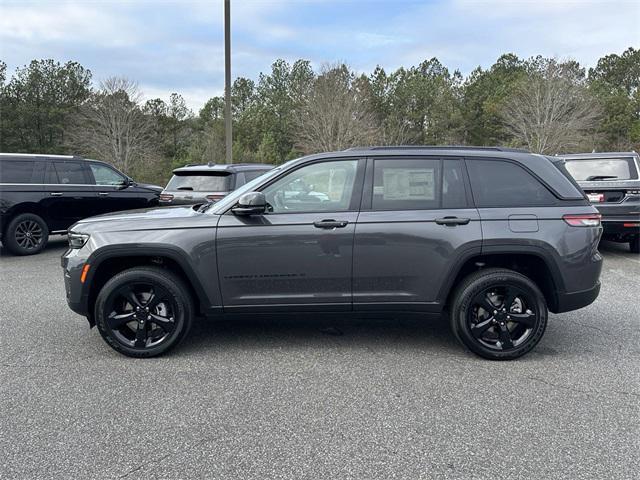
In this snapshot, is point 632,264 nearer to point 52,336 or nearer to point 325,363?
point 325,363

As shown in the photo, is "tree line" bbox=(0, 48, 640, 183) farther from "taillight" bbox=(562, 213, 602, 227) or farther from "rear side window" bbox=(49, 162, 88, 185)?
"taillight" bbox=(562, 213, 602, 227)

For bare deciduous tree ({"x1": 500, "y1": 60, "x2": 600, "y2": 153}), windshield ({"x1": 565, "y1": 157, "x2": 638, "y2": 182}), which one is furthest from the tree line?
windshield ({"x1": 565, "y1": 157, "x2": 638, "y2": 182})

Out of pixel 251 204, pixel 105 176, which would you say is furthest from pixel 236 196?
pixel 105 176

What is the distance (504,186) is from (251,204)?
2117mm

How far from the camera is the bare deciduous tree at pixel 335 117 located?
36.7 metres

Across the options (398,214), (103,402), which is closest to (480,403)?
(398,214)

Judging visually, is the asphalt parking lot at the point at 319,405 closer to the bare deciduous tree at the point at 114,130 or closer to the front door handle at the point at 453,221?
the front door handle at the point at 453,221

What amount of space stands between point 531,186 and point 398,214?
1145 millimetres

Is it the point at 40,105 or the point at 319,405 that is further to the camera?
the point at 40,105

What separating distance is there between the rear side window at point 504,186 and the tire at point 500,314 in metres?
0.59

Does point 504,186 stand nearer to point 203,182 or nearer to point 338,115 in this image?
point 203,182

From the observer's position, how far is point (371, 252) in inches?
152

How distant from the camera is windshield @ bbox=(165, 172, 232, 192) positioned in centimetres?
792

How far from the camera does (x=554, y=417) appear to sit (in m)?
3.00
